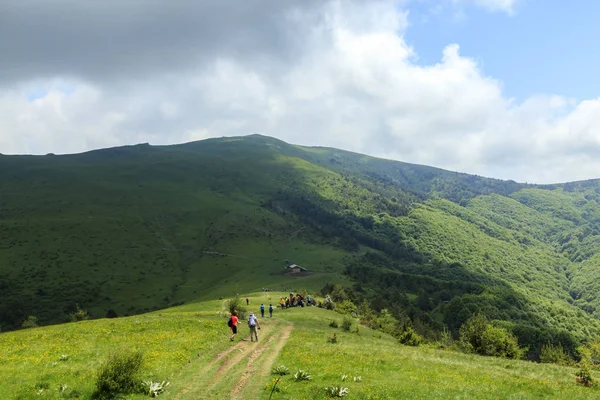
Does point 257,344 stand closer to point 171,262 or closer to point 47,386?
point 47,386

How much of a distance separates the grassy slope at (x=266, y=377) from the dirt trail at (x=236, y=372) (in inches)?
5.9

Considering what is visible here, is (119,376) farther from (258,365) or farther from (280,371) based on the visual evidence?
(258,365)

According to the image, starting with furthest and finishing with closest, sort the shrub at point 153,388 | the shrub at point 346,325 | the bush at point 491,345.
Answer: the shrub at point 346,325
the bush at point 491,345
the shrub at point 153,388

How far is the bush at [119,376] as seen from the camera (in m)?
20.6

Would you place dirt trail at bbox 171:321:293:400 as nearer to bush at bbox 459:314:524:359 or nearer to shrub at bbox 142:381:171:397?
shrub at bbox 142:381:171:397

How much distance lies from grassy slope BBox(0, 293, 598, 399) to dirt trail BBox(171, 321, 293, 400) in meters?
0.15

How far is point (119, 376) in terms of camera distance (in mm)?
20891

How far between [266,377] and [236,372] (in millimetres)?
2482

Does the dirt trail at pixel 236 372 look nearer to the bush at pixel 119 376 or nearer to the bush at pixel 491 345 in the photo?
the bush at pixel 119 376

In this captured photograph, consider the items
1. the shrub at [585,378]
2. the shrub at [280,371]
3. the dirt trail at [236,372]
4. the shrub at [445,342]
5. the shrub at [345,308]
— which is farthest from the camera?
the shrub at [345,308]

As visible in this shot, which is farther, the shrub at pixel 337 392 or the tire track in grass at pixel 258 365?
the tire track in grass at pixel 258 365

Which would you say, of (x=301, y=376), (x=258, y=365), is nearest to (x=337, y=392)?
(x=301, y=376)

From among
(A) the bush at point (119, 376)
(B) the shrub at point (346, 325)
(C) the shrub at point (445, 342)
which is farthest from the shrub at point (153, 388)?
(C) the shrub at point (445, 342)

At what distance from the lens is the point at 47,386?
2144 centimetres
